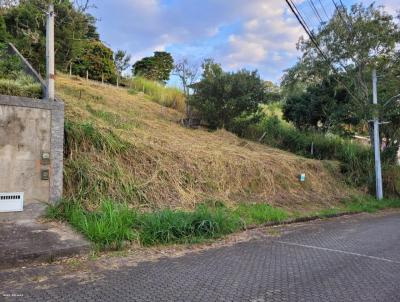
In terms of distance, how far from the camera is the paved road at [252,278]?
439 cm

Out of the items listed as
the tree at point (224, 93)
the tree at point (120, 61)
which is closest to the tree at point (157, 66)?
the tree at point (120, 61)

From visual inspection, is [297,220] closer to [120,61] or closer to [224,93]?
[224,93]

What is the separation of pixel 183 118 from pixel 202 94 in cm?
149

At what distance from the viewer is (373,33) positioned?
15109mm

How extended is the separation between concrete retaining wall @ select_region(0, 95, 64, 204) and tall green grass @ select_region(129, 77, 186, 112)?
39.8 feet

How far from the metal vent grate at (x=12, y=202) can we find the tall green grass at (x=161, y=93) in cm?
1296

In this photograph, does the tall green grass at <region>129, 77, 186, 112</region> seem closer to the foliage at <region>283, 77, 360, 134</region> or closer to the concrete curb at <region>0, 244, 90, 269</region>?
the foliage at <region>283, 77, 360, 134</region>

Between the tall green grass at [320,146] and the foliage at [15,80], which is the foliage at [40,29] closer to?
the foliage at [15,80]

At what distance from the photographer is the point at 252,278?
200 inches

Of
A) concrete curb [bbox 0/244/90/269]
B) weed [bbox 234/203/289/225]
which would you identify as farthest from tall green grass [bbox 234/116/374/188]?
concrete curb [bbox 0/244/90/269]

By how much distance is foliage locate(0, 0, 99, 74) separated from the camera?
468 inches

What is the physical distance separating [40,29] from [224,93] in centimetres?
739

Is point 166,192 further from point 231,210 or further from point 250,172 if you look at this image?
point 250,172

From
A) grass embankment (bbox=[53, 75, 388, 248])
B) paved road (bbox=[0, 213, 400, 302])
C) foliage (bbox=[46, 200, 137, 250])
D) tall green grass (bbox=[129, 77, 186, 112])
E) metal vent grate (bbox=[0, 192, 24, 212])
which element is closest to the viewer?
paved road (bbox=[0, 213, 400, 302])
